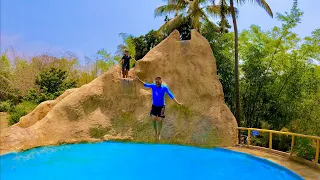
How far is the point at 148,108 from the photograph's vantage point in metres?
10.2

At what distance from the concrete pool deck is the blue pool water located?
18 cm

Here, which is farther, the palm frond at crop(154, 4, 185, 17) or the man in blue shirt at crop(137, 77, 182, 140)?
the palm frond at crop(154, 4, 185, 17)

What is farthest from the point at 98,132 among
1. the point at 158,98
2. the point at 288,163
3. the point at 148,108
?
the point at 288,163

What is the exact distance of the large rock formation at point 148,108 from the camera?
9.43m

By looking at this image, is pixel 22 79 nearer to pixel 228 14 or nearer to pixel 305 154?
pixel 228 14

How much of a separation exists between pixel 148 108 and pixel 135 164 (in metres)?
3.43

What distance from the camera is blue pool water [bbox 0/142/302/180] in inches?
236

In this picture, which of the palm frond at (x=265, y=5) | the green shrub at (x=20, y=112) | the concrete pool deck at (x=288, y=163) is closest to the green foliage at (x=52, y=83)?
the green shrub at (x=20, y=112)

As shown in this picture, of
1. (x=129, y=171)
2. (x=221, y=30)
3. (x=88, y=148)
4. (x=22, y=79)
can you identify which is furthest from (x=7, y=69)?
(x=129, y=171)

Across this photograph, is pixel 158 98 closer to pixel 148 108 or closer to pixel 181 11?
pixel 148 108

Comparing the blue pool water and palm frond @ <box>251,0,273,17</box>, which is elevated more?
palm frond @ <box>251,0,273,17</box>

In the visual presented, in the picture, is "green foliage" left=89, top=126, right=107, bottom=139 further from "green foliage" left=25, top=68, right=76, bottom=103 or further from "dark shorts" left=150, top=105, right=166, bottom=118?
"green foliage" left=25, top=68, right=76, bottom=103

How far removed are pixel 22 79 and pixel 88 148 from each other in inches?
595

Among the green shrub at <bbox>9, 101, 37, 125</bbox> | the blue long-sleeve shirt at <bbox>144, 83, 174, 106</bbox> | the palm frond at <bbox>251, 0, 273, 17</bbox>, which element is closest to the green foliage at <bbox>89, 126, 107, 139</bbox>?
the blue long-sleeve shirt at <bbox>144, 83, 174, 106</bbox>
